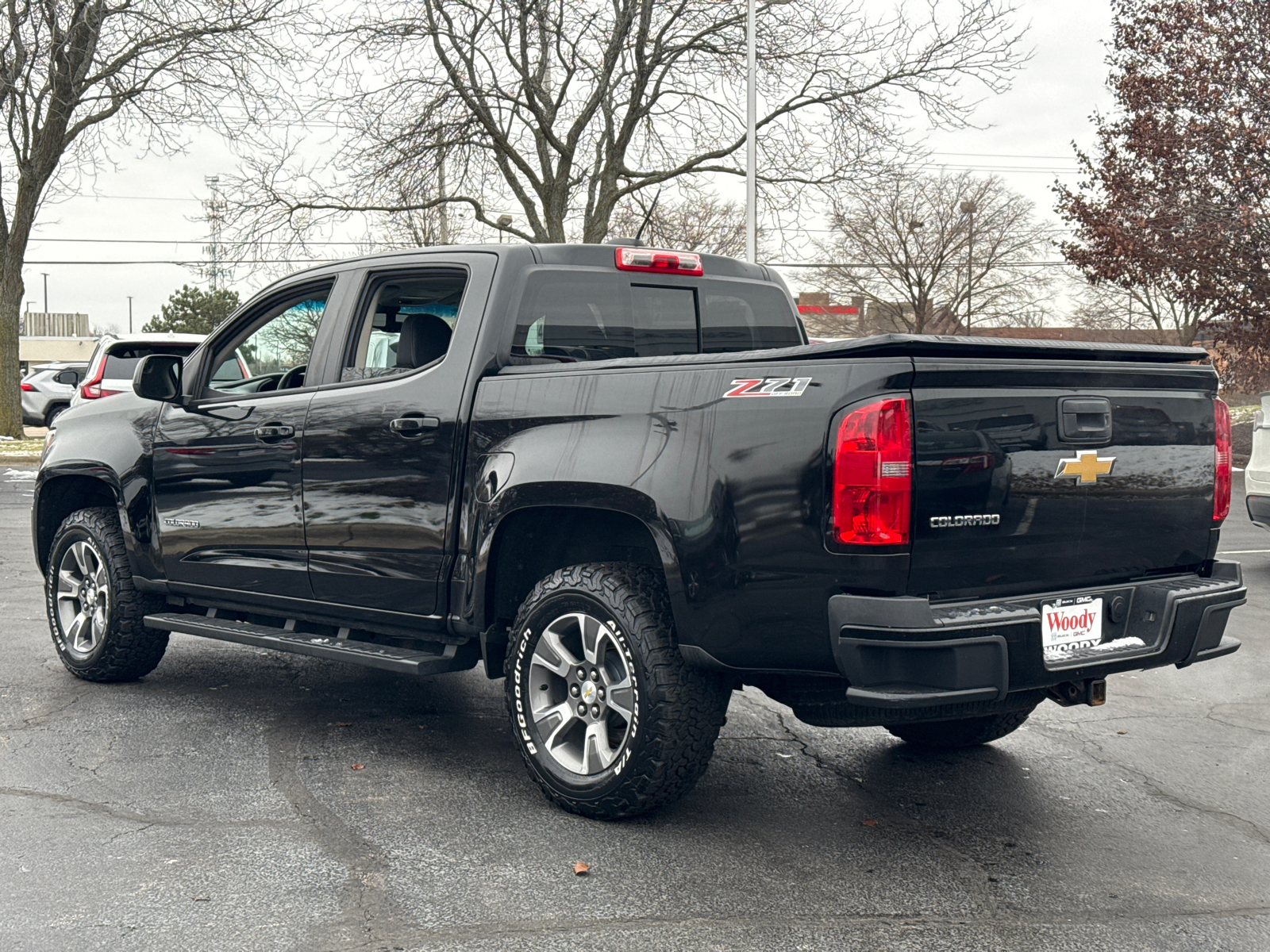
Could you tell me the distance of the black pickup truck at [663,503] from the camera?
351cm

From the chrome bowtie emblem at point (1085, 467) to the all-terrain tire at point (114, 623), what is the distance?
4.17 m

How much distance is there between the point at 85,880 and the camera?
11.7 feet

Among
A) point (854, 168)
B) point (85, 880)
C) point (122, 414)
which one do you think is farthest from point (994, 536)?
point (854, 168)

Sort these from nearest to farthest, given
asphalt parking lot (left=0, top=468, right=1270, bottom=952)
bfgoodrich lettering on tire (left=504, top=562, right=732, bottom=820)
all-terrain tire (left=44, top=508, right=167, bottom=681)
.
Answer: asphalt parking lot (left=0, top=468, right=1270, bottom=952) → bfgoodrich lettering on tire (left=504, top=562, right=732, bottom=820) → all-terrain tire (left=44, top=508, right=167, bottom=681)

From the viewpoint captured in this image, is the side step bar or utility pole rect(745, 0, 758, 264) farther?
utility pole rect(745, 0, 758, 264)

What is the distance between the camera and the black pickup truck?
3514 millimetres

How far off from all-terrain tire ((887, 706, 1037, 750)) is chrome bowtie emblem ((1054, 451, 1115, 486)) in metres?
1.44

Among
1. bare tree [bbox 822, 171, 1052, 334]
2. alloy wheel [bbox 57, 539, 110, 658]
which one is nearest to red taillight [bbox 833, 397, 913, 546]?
alloy wheel [bbox 57, 539, 110, 658]

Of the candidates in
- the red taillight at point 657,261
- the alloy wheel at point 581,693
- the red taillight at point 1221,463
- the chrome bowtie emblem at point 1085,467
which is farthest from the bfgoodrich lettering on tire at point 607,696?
the red taillight at point 1221,463

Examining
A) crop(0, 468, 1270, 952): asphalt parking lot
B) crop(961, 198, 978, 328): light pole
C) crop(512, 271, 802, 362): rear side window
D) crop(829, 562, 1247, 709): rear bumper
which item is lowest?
crop(0, 468, 1270, 952): asphalt parking lot

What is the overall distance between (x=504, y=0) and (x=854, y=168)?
7.04 meters

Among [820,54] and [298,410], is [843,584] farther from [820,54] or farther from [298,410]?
[820,54]

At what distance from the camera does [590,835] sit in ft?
13.3

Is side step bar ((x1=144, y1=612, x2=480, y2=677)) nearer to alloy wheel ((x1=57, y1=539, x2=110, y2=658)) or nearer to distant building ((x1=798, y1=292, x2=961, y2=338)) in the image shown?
alloy wheel ((x1=57, y1=539, x2=110, y2=658))
